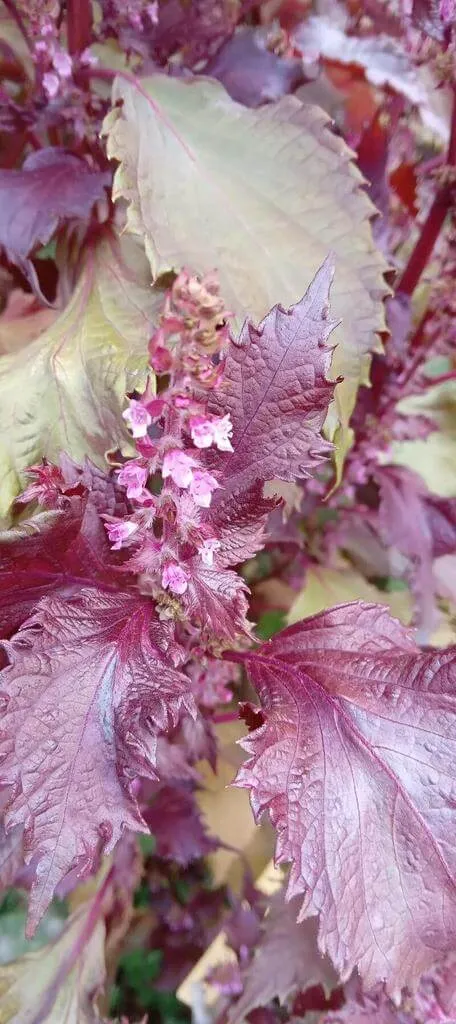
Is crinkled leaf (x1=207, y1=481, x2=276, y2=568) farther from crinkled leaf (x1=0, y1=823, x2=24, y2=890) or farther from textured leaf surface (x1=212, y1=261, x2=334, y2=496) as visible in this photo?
crinkled leaf (x1=0, y1=823, x2=24, y2=890)

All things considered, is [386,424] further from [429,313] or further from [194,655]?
[194,655]

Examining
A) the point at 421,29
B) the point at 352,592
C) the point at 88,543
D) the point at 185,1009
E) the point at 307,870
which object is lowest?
the point at 185,1009

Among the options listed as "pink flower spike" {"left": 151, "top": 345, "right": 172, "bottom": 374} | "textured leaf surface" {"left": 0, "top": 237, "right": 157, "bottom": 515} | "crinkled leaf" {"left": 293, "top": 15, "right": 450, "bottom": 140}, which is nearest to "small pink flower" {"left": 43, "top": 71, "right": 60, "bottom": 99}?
"textured leaf surface" {"left": 0, "top": 237, "right": 157, "bottom": 515}

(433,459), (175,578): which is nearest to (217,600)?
(175,578)

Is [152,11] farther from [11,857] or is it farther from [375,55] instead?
[11,857]

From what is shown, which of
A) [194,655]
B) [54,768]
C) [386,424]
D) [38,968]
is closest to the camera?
[54,768]

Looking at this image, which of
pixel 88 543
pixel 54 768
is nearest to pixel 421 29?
pixel 88 543

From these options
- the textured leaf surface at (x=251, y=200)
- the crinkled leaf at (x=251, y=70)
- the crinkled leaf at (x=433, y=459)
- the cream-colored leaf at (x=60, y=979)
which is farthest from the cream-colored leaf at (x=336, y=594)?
the crinkled leaf at (x=251, y=70)

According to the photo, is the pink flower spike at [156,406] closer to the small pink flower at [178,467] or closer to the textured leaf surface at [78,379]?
the small pink flower at [178,467]
